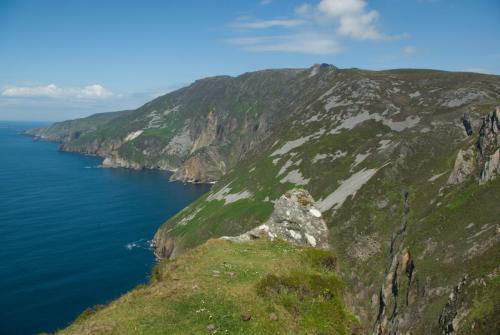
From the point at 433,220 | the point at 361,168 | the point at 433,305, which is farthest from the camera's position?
the point at 361,168

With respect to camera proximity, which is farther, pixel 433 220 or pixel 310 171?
pixel 310 171

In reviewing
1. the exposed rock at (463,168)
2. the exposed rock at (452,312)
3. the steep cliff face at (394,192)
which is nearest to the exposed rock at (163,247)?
the steep cliff face at (394,192)

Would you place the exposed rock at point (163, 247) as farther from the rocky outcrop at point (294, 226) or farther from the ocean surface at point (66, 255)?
the rocky outcrop at point (294, 226)

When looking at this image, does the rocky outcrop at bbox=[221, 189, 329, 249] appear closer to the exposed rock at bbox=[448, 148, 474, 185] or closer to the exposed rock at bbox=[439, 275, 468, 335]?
the exposed rock at bbox=[439, 275, 468, 335]

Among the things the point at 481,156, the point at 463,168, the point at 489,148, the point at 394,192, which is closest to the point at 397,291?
the point at 463,168

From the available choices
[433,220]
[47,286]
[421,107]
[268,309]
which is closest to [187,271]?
[268,309]

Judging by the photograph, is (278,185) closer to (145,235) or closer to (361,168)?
(361,168)

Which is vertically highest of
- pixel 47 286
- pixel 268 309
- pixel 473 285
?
pixel 268 309
